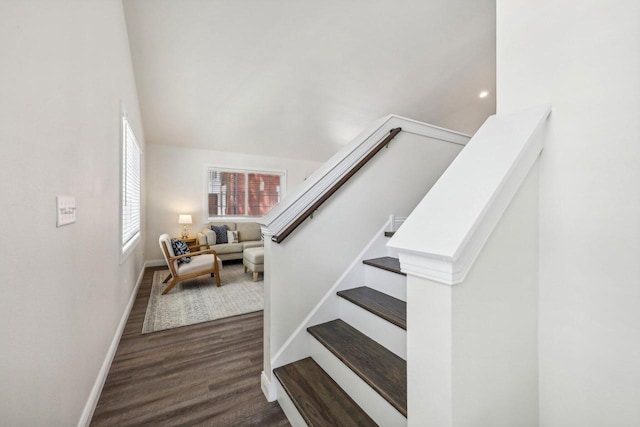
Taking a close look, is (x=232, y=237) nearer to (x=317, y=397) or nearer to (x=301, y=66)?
(x=301, y=66)

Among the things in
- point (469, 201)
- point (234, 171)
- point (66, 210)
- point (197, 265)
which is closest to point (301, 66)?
point (234, 171)

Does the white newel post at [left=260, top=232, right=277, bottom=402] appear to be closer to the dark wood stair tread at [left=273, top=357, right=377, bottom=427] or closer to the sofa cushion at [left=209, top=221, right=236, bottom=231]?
the dark wood stair tread at [left=273, top=357, right=377, bottom=427]

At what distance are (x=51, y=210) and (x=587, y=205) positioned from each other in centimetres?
191

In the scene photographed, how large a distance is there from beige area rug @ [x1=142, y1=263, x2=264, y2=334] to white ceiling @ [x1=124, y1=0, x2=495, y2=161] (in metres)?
2.84

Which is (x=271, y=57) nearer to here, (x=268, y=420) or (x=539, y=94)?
(x=539, y=94)

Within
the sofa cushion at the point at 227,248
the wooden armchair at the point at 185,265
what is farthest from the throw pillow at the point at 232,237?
the wooden armchair at the point at 185,265

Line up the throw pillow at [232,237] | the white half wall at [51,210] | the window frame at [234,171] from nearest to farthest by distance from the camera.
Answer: the white half wall at [51,210], the throw pillow at [232,237], the window frame at [234,171]

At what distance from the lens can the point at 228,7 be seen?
265 cm

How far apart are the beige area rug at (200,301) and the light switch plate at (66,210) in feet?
5.69

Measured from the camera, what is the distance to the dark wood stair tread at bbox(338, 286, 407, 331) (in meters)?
1.33

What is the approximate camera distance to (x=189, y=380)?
1752 millimetres

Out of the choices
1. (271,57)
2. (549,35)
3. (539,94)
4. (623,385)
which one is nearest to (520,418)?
(623,385)

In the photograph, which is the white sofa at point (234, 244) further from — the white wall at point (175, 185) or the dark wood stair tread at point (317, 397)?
the dark wood stair tread at point (317, 397)

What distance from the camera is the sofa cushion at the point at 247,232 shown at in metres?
5.54
